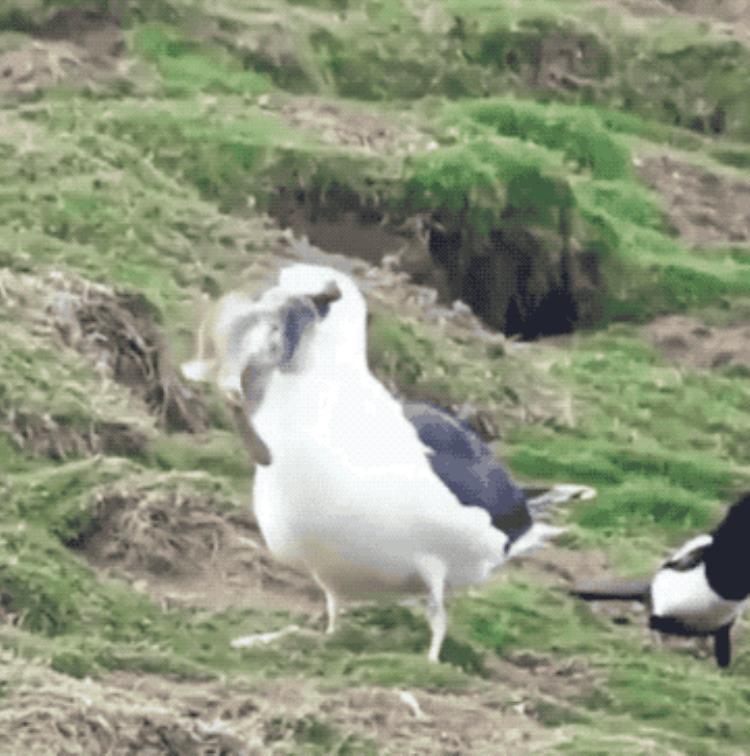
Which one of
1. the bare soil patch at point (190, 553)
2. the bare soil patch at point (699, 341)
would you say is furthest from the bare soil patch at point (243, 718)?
the bare soil patch at point (699, 341)

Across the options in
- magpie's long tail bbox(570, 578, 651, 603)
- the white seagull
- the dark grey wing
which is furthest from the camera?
magpie's long tail bbox(570, 578, 651, 603)

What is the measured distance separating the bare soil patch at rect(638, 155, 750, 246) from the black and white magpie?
7741mm

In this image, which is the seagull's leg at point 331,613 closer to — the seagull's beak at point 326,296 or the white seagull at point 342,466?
the white seagull at point 342,466

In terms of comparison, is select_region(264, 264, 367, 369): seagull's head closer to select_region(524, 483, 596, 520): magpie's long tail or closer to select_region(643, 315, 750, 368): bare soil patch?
select_region(524, 483, 596, 520): magpie's long tail

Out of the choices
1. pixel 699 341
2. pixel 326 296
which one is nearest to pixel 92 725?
pixel 326 296

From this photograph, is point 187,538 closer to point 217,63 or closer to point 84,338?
point 84,338

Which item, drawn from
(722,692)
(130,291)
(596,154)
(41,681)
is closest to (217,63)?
(596,154)

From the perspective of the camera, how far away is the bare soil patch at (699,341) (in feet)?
49.8

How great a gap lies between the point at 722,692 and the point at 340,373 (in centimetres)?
213

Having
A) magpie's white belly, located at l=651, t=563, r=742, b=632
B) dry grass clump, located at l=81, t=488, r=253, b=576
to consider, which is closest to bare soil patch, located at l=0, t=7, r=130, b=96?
dry grass clump, located at l=81, t=488, r=253, b=576

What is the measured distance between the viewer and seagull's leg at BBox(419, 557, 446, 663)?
8352mm

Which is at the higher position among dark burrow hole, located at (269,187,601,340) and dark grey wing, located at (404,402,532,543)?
dark grey wing, located at (404,402,532,543)

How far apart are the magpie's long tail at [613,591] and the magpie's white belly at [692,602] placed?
177mm

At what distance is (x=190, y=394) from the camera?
11.7m
